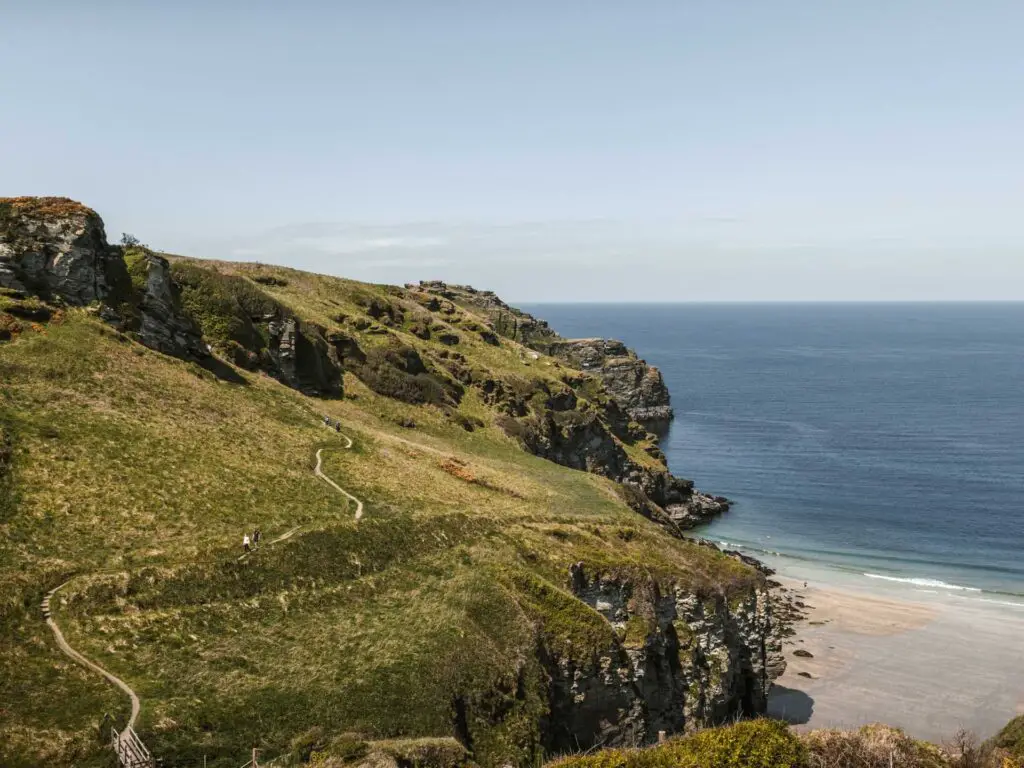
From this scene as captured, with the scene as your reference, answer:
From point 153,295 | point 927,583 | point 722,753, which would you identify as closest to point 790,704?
point 927,583

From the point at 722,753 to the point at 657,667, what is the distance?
76.0 feet

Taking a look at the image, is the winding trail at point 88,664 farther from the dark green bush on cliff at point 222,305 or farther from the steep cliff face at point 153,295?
the dark green bush on cliff at point 222,305

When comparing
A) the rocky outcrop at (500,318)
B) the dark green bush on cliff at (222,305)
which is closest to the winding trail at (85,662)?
the dark green bush on cliff at (222,305)

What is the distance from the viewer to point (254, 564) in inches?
1373

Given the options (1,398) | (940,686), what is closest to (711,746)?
(1,398)

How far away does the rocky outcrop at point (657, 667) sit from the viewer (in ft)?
120

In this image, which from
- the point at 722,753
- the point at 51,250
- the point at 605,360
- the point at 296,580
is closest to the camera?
the point at 722,753

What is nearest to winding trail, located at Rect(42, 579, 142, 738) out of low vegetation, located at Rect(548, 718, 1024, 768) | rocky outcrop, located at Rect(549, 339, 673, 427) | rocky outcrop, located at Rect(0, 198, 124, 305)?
low vegetation, located at Rect(548, 718, 1024, 768)

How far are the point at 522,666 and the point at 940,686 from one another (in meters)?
44.8

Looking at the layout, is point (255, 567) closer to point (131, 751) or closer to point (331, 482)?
point (131, 751)

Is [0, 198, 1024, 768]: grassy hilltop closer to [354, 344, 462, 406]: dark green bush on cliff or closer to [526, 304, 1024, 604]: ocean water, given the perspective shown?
[354, 344, 462, 406]: dark green bush on cliff

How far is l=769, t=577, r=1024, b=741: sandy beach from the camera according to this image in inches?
2179

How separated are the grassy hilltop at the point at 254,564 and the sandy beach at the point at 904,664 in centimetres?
1521

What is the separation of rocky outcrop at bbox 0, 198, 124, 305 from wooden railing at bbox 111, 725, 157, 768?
3982cm
